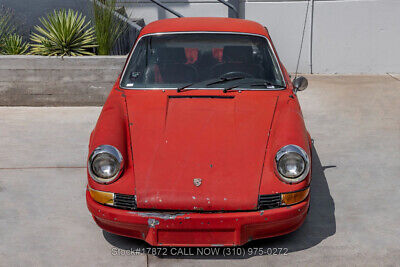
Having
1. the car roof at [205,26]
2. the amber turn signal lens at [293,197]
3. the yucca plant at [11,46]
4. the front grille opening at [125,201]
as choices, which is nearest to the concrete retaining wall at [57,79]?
the yucca plant at [11,46]

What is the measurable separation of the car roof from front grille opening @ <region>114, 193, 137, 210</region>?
202 centimetres

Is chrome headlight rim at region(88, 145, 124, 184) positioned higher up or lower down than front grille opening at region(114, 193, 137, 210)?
higher up

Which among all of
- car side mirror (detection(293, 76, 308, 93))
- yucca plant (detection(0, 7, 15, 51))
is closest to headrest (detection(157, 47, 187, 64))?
car side mirror (detection(293, 76, 308, 93))

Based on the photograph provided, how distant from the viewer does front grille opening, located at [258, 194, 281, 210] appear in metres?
3.59

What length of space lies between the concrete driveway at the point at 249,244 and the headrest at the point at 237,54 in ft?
4.52

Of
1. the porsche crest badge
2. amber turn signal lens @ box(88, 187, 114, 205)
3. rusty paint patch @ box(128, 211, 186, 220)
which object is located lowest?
rusty paint patch @ box(128, 211, 186, 220)

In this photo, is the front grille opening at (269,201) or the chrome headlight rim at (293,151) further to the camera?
Result: the chrome headlight rim at (293,151)

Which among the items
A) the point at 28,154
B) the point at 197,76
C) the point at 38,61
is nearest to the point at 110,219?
the point at 197,76

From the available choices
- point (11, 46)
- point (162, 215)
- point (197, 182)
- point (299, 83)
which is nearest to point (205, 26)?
point (299, 83)

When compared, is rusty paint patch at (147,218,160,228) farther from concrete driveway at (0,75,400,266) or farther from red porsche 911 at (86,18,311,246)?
concrete driveway at (0,75,400,266)

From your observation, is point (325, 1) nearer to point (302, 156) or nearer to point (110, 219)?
point (302, 156)

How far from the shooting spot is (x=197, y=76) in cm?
471

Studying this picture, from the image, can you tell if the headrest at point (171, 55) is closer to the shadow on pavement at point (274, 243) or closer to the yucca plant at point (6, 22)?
the shadow on pavement at point (274, 243)

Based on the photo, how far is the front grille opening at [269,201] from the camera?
11.8ft
